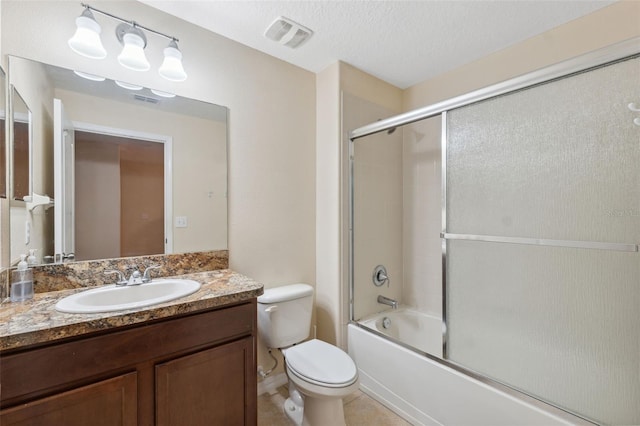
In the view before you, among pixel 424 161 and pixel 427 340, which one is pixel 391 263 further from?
pixel 424 161

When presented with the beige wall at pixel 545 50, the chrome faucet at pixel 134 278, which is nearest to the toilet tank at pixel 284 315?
the chrome faucet at pixel 134 278

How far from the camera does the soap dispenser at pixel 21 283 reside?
3.65 feet

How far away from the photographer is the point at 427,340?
223 cm

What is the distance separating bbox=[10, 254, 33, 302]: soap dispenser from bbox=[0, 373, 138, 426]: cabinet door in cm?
48

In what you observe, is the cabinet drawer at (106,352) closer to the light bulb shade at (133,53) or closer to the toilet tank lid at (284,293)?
the toilet tank lid at (284,293)

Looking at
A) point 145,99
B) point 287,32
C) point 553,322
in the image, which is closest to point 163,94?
point 145,99

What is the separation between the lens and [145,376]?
104 centimetres

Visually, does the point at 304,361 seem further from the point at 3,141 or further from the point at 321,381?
the point at 3,141

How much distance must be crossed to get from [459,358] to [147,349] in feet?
5.05

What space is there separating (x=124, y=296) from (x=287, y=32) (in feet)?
5.54

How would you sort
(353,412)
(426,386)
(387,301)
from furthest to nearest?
(387,301) → (353,412) → (426,386)

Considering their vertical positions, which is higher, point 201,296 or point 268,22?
point 268,22

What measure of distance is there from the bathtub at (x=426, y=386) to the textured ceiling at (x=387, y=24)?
195cm

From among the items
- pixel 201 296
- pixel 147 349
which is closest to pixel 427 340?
pixel 201 296
